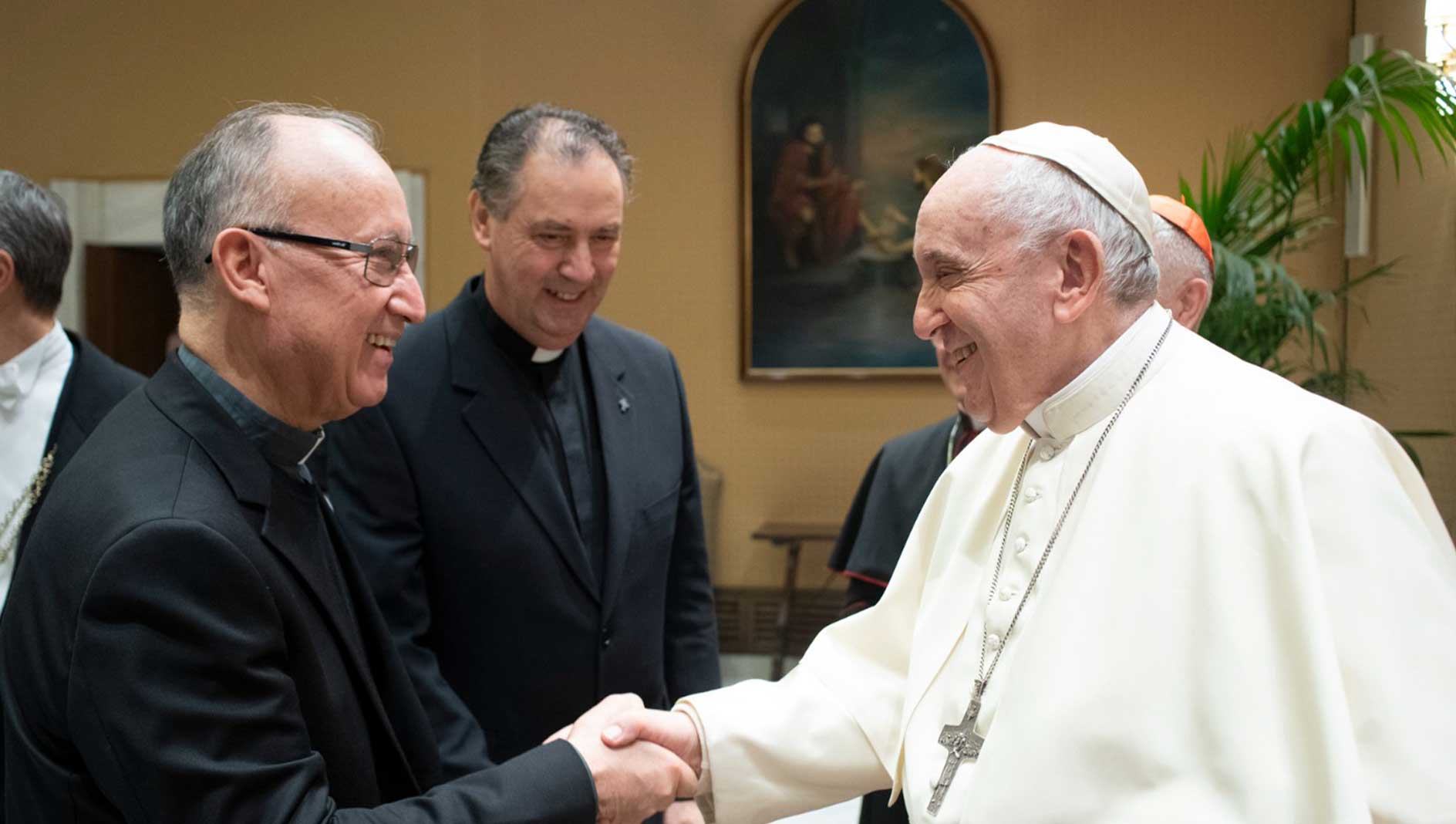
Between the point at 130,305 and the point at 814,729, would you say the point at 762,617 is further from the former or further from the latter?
the point at 814,729

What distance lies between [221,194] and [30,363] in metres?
1.51

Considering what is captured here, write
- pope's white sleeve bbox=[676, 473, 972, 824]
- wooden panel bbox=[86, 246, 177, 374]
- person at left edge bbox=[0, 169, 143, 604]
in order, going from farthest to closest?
wooden panel bbox=[86, 246, 177, 374] < person at left edge bbox=[0, 169, 143, 604] < pope's white sleeve bbox=[676, 473, 972, 824]

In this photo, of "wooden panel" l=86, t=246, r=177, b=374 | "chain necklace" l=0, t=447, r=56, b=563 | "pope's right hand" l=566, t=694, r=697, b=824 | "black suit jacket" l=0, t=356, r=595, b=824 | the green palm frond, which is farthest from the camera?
"wooden panel" l=86, t=246, r=177, b=374

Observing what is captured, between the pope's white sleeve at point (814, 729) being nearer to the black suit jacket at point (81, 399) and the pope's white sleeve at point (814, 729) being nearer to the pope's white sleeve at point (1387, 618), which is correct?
the pope's white sleeve at point (1387, 618)

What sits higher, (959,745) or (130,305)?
(959,745)

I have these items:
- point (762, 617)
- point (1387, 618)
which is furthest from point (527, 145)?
point (762, 617)

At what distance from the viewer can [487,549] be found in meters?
2.39

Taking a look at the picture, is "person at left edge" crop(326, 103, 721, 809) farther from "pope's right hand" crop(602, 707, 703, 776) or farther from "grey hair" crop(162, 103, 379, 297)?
"grey hair" crop(162, 103, 379, 297)

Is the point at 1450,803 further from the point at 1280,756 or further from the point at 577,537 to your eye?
the point at 577,537

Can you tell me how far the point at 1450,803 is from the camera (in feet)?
4.68

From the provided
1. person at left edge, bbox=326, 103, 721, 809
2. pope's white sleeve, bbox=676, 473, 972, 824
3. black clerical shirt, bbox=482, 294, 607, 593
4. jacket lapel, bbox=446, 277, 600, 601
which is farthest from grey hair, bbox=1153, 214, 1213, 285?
jacket lapel, bbox=446, 277, 600, 601

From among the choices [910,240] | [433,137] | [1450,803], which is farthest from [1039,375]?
[433,137]

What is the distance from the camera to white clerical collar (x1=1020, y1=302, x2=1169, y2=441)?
6.04 feet

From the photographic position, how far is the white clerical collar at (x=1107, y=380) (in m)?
1.84
